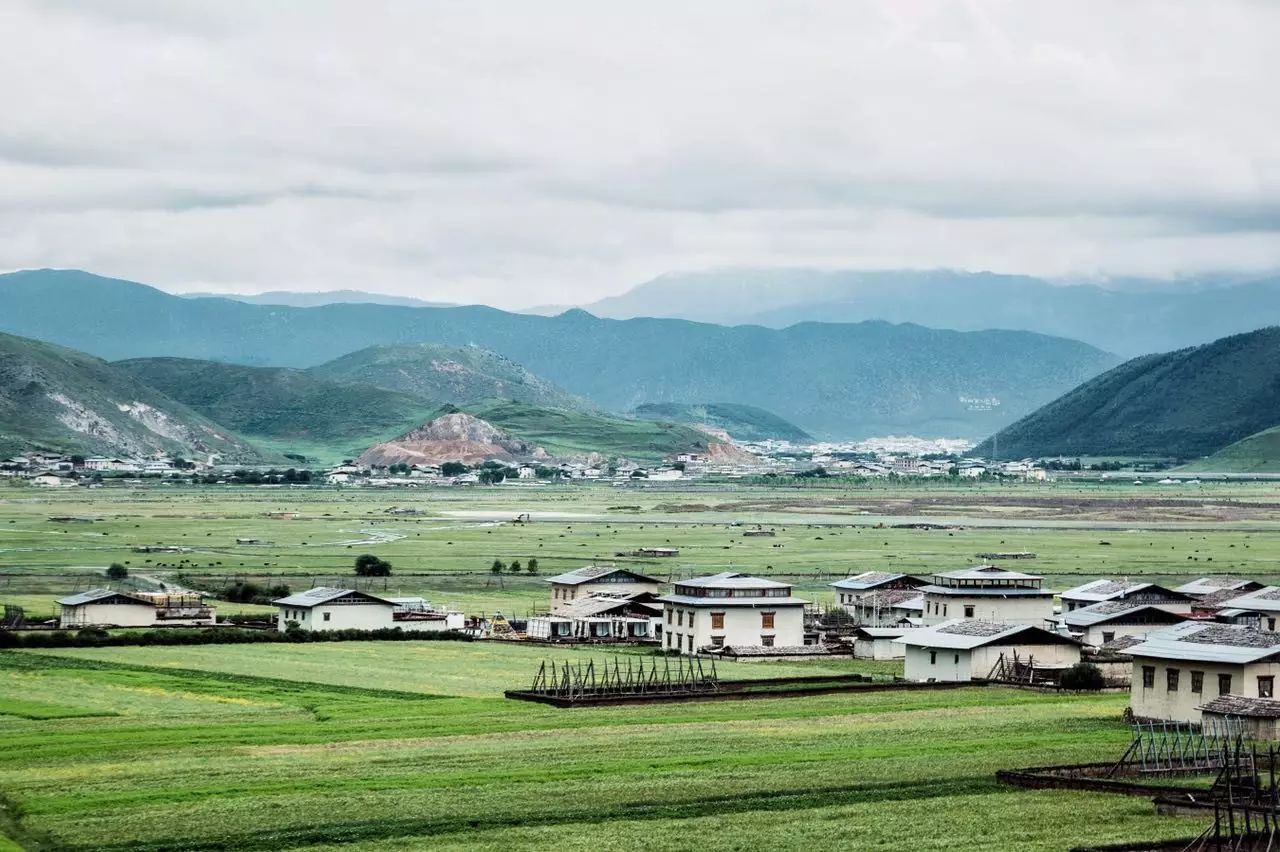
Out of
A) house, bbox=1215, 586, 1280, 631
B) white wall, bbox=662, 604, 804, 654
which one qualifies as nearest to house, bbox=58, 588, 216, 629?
white wall, bbox=662, 604, 804, 654

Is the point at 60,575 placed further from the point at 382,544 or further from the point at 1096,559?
the point at 1096,559

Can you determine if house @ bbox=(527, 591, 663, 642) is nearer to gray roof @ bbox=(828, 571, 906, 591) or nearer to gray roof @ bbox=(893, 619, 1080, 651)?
gray roof @ bbox=(828, 571, 906, 591)

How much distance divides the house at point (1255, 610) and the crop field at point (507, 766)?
53.7 ft

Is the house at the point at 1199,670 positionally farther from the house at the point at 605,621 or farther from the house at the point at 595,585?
the house at the point at 595,585

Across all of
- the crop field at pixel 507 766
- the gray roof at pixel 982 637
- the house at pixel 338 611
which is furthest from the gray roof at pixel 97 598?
the gray roof at pixel 982 637

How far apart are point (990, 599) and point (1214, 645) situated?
29.4 meters

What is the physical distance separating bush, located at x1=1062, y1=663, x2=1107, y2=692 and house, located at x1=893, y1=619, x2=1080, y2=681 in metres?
2.75

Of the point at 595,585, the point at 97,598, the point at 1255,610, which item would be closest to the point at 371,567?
the point at 595,585

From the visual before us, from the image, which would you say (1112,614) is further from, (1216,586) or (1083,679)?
(1083,679)

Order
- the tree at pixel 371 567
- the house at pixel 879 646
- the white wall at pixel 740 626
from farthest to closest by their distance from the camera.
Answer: the tree at pixel 371 567 → the white wall at pixel 740 626 → the house at pixel 879 646

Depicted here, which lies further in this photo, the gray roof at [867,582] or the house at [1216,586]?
the gray roof at [867,582]

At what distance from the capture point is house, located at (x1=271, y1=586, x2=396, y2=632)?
7750 cm

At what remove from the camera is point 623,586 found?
283 ft

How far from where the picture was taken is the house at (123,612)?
77.4 m
